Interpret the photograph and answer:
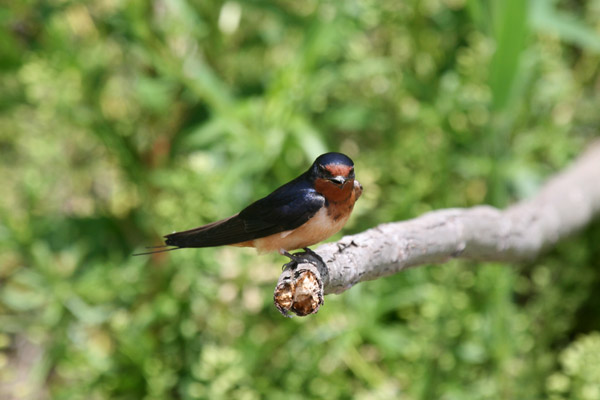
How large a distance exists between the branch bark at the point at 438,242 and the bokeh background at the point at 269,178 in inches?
10.9

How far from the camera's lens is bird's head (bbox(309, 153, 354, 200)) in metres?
1.11

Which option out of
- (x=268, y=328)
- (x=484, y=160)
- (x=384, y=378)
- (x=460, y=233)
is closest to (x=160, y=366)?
(x=268, y=328)

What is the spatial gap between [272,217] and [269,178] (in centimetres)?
135

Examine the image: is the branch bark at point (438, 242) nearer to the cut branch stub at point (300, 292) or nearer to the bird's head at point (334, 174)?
the cut branch stub at point (300, 292)

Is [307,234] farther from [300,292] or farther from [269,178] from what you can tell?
[269,178]

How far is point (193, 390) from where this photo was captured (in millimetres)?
2061

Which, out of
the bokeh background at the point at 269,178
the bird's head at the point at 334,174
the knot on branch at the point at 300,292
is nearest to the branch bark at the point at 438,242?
the knot on branch at the point at 300,292

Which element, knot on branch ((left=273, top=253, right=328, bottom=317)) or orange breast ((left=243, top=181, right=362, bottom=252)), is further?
orange breast ((left=243, top=181, right=362, bottom=252))

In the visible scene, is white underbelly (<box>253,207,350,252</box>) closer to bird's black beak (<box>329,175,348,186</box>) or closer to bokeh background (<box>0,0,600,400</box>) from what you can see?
bird's black beak (<box>329,175,348,186</box>)

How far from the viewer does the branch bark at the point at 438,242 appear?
1080 mm

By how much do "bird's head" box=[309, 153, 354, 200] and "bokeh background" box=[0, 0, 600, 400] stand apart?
87 centimetres

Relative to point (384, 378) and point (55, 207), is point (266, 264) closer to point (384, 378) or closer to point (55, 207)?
point (384, 378)

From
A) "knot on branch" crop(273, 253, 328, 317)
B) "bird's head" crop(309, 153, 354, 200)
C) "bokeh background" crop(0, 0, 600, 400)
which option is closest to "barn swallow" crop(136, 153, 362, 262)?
"bird's head" crop(309, 153, 354, 200)

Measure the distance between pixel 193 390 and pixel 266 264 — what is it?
51cm
